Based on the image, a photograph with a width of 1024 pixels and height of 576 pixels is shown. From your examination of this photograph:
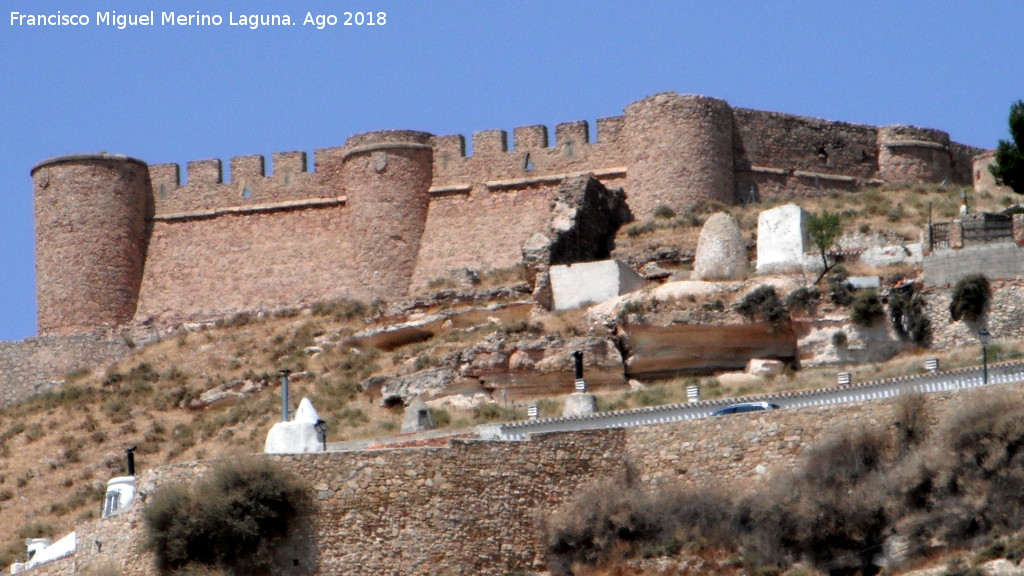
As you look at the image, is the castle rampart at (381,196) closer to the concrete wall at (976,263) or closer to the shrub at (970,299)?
the concrete wall at (976,263)

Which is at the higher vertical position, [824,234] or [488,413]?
[824,234]

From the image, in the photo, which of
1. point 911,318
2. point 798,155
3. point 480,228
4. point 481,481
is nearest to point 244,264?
point 480,228

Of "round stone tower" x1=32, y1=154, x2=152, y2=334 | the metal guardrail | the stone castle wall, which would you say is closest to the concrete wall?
the metal guardrail

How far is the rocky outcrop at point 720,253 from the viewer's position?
38.5 metres

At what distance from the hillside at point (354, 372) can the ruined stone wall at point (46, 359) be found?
457mm

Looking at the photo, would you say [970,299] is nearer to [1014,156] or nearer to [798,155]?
[1014,156]

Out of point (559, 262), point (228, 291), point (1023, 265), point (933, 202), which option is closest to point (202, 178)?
point (228, 291)

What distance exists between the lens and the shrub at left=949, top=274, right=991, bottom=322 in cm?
3509

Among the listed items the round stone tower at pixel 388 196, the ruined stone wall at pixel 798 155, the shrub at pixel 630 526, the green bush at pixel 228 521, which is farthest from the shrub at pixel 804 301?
the green bush at pixel 228 521

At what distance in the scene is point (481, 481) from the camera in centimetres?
2784

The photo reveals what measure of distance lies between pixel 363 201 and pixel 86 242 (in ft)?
19.5

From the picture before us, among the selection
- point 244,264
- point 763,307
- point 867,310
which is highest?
point 244,264

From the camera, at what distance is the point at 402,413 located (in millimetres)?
36875

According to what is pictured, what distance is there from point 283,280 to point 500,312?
7.49 metres
